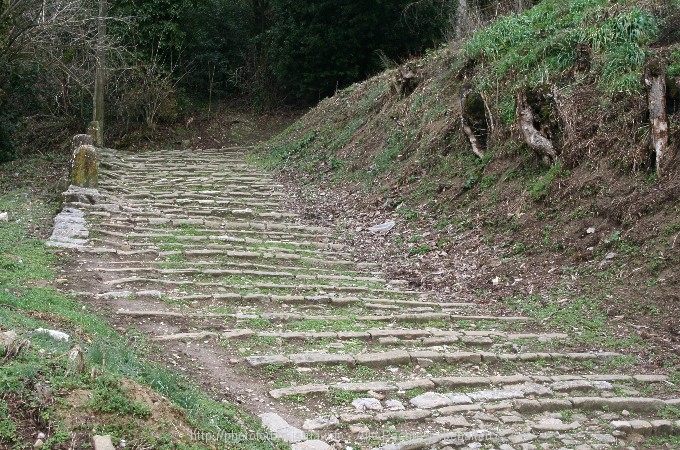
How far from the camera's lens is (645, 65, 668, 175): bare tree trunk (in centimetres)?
746

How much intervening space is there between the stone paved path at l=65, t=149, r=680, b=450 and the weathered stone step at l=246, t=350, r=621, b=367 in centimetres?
1

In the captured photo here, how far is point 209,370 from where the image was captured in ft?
15.5

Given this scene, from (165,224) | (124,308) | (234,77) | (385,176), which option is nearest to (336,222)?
(385,176)

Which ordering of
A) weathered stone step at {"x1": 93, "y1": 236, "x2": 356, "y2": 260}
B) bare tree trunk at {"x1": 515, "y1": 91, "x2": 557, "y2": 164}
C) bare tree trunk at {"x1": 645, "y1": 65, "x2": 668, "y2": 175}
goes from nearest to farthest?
bare tree trunk at {"x1": 645, "y1": 65, "x2": 668, "y2": 175} < weathered stone step at {"x1": 93, "y1": 236, "x2": 356, "y2": 260} < bare tree trunk at {"x1": 515, "y1": 91, "x2": 557, "y2": 164}

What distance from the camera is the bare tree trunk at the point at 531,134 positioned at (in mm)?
8852

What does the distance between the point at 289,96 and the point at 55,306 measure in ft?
60.6

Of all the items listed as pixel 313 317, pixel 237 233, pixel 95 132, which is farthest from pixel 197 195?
pixel 313 317

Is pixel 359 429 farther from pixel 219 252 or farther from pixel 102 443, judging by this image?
pixel 219 252

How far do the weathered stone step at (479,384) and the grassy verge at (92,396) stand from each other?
1.95ft

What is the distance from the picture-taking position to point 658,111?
25.2 ft

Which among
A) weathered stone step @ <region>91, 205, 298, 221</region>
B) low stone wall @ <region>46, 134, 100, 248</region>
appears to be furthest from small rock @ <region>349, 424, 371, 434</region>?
weathered stone step @ <region>91, 205, 298, 221</region>

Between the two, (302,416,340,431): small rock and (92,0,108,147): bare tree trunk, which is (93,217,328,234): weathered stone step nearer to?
(302,416,340,431): small rock

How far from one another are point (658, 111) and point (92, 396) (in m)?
7.10

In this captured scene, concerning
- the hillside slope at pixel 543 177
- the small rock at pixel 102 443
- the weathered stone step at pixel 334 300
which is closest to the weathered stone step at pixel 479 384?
the hillside slope at pixel 543 177
